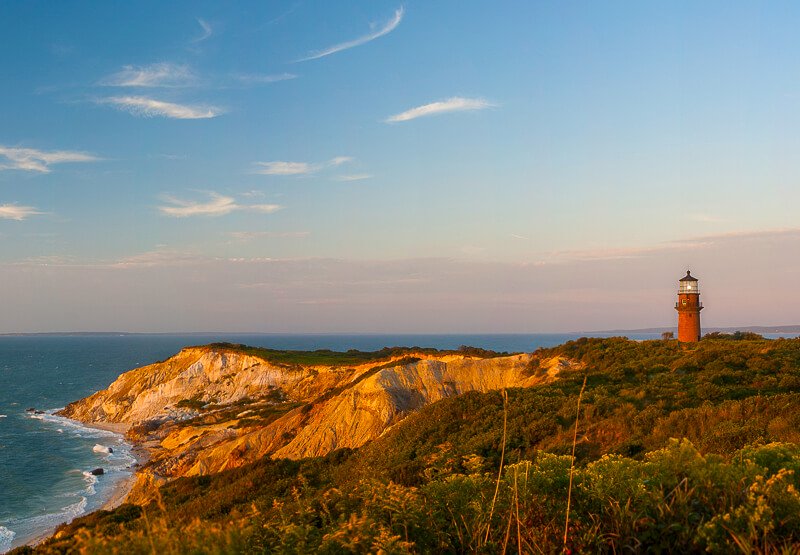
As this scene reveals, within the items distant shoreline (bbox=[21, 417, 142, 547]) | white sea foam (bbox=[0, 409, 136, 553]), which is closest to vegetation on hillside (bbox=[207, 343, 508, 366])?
distant shoreline (bbox=[21, 417, 142, 547])

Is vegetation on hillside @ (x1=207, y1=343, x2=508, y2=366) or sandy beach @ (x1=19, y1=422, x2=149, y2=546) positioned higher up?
vegetation on hillside @ (x1=207, y1=343, x2=508, y2=366)

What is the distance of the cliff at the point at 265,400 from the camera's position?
121 ft

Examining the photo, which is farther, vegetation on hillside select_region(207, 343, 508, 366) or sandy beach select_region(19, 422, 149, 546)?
vegetation on hillside select_region(207, 343, 508, 366)

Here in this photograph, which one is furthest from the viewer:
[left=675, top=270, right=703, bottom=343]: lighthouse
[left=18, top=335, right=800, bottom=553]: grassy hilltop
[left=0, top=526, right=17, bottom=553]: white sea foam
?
[left=675, top=270, right=703, bottom=343]: lighthouse

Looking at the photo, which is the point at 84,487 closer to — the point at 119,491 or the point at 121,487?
the point at 121,487

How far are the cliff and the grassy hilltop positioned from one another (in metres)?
8.78

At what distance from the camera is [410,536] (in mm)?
6020

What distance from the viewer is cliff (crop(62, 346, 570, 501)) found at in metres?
36.8

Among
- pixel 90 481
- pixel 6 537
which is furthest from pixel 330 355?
pixel 6 537

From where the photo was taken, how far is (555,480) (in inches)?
283

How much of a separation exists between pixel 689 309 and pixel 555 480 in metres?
34.4

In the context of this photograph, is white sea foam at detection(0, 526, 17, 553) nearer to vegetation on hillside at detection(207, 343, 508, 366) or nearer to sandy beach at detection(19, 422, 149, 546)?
sandy beach at detection(19, 422, 149, 546)

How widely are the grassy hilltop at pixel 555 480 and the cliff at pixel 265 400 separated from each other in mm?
8780

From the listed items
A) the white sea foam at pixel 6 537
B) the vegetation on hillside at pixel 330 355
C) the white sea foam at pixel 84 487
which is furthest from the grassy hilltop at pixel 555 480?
the vegetation on hillside at pixel 330 355
